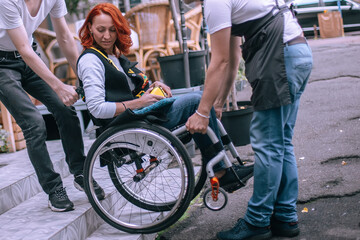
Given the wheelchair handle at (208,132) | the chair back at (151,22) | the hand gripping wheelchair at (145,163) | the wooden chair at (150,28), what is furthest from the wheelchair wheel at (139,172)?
the chair back at (151,22)

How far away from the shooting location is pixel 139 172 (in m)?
3.00

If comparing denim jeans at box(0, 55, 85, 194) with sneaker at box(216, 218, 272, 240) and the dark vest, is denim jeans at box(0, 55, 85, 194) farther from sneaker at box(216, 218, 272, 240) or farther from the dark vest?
sneaker at box(216, 218, 272, 240)

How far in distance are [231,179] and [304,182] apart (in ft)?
3.93

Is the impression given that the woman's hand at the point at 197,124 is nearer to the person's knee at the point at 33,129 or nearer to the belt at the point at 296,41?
the belt at the point at 296,41

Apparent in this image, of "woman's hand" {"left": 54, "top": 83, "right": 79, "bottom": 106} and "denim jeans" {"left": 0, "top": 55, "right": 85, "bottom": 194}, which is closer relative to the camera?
"woman's hand" {"left": 54, "top": 83, "right": 79, "bottom": 106}

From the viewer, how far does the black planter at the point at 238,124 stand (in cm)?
505

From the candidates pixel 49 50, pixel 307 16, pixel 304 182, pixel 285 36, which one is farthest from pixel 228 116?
pixel 307 16

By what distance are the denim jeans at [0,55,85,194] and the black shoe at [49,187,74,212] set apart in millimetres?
38

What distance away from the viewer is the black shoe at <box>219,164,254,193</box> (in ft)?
9.55

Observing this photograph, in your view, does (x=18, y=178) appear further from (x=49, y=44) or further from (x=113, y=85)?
(x=49, y=44)

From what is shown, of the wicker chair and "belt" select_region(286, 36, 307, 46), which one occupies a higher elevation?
the wicker chair

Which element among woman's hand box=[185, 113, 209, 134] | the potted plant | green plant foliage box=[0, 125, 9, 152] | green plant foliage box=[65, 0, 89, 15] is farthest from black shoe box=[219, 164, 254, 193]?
green plant foliage box=[65, 0, 89, 15]

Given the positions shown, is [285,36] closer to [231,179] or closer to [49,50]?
[231,179]

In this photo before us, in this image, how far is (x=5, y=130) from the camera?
4598mm
